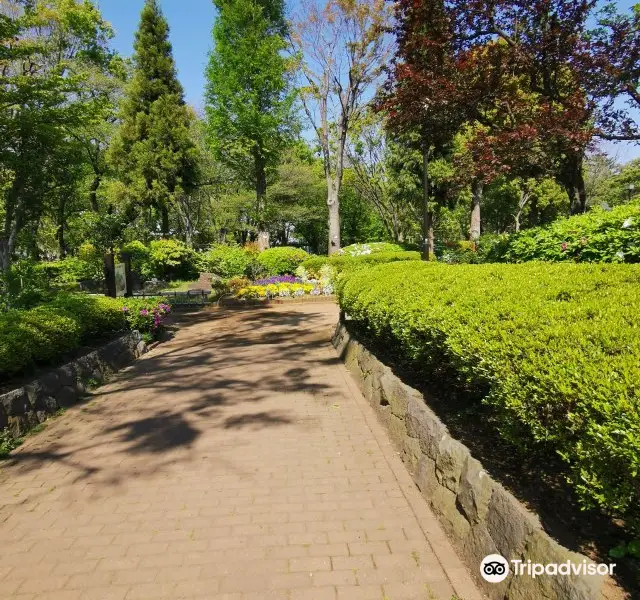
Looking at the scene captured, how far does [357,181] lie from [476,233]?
33.7ft

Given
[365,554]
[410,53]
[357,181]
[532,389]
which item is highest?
[357,181]

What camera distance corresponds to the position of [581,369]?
72.6 inches

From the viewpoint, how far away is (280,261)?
1772cm

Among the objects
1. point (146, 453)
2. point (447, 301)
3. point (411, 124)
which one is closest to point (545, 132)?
point (411, 124)

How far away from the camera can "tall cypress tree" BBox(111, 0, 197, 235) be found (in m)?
22.5

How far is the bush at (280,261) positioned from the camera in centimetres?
1756

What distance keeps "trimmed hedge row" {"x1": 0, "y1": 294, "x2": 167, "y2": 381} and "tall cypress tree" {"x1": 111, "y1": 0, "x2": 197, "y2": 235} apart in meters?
16.7

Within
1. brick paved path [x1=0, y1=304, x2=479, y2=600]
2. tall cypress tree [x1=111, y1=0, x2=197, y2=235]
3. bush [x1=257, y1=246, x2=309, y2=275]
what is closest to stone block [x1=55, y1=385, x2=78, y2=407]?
brick paved path [x1=0, y1=304, x2=479, y2=600]

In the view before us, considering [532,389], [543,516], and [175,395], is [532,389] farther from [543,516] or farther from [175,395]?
[175,395]

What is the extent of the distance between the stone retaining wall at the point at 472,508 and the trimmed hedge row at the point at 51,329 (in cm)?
399

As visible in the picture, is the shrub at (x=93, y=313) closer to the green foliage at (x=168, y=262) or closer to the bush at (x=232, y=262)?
the bush at (x=232, y=262)

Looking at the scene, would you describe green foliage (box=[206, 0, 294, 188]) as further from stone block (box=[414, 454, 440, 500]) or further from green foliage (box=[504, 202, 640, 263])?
stone block (box=[414, 454, 440, 500])

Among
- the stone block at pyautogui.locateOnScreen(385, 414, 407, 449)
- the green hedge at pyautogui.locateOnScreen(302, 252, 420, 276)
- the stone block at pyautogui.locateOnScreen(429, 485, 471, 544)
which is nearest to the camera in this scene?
the stone block at pyautogui.locateOnScreen(429, 485, 471, 544)

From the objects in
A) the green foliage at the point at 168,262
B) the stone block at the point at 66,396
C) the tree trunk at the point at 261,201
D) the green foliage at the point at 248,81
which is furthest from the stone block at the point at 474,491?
the green foliage at the point at 248,81
